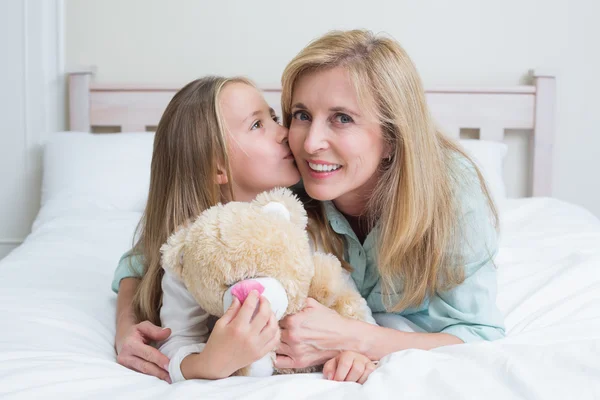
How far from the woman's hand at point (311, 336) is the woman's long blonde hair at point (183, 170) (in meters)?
0.30

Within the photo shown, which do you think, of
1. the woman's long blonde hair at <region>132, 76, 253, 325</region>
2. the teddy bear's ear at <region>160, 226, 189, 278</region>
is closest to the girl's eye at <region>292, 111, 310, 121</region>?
the woman's long blonde hair at <region>132, 76, 253, 325</region>

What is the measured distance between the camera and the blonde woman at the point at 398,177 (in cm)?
113

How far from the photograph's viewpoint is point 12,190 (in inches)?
102

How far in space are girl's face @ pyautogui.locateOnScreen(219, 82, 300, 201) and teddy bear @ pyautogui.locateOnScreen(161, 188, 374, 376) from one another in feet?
0.71

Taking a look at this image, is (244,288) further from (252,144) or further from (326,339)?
(252,144)

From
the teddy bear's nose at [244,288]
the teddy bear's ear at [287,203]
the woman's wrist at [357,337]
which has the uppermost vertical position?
the teddy bear's ear at [287,203]

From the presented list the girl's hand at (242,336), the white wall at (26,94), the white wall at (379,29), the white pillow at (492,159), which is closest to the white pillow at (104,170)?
the white pillow at (492,159)

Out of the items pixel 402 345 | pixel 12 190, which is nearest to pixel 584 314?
pixel 402 345

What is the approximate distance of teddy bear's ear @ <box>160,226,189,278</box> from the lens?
0.96 metres

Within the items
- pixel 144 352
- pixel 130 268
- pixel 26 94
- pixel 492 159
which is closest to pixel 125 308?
pixel 130 268

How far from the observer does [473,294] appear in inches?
44.6

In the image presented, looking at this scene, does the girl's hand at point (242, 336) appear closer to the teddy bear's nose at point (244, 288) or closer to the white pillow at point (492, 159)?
the teddy bear's nose at point (244, 288)

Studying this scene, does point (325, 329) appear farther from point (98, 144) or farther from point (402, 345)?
point (98, 144)

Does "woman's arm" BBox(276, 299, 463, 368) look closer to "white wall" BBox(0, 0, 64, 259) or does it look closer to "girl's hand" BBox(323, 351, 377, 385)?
"girl's hand" BBox(323, 351, 377, 385)
